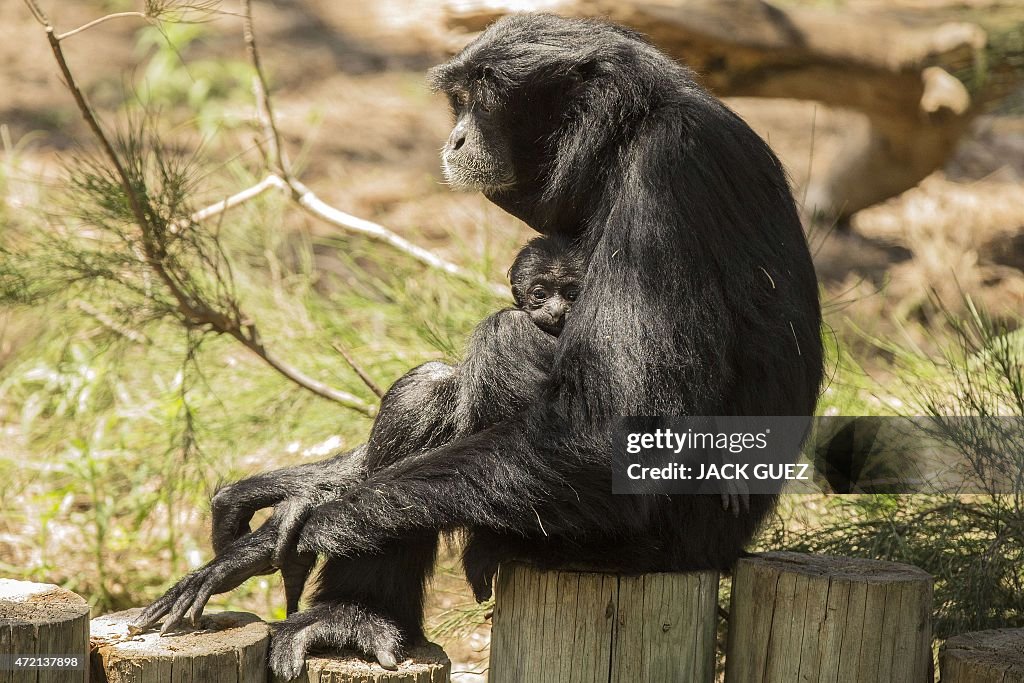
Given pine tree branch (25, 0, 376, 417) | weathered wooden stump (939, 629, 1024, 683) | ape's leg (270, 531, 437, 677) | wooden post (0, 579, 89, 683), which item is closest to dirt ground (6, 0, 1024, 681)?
pine tree branch (25, 0, 376, 417)

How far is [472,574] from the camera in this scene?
3938 mm

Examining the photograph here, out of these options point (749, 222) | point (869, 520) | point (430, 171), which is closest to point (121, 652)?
point (749, 222)

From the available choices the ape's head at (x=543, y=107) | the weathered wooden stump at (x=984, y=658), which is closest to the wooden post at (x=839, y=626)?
the weathered wooden stump at (x=984, y=658)

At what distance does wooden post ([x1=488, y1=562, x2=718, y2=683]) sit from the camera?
3711 mm

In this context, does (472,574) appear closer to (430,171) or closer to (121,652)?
(121,652)

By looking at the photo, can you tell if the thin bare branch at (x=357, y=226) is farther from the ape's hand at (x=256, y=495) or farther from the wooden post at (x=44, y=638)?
the wooden post at (x=44, y=638)

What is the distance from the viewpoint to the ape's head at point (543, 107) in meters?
3.94

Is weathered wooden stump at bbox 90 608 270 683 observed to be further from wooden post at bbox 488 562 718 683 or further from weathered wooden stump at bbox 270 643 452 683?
wooden post at bbox 488 562 718 683

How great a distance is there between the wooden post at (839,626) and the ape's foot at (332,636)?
136 cm

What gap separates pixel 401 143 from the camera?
1366cm

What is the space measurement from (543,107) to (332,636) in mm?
2221

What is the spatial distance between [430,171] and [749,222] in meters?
9.63

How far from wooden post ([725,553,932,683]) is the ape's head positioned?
1.63 metres

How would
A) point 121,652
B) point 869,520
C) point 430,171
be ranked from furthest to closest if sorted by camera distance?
point 430,171 → point 869,520 → point 121,652
